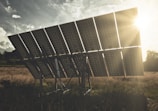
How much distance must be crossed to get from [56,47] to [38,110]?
537cm

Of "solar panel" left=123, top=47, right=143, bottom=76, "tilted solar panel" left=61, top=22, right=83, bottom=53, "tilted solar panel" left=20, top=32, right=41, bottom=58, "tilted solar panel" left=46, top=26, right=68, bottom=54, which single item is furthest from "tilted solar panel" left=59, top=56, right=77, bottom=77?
"solar panel" left=123, top=47, right=143, bottom=76

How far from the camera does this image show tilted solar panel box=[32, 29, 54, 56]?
13156 millimetres

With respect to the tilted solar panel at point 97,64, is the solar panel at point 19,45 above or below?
above

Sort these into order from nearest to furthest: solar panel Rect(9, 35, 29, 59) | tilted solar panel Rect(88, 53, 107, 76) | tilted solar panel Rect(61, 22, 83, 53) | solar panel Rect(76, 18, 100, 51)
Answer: solar panel Rect(76, 18, 100, 51) → tilted solar panel Rect(88, 53, 107, 76) → tilted solar panel Rect(61, 22, 83, 53) → solar panel Rect(9, 35, 29, 59)

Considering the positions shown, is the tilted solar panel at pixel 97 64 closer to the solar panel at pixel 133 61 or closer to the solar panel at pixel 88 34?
the solar panel at pixel 88 34

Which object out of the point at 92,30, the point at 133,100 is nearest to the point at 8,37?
the point at 92,30

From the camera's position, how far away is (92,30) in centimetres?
1130

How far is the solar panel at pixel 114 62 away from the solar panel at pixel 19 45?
597 cm

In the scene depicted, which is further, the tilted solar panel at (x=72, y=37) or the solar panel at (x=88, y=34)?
the tilted solar panel at (x=72, y=37)

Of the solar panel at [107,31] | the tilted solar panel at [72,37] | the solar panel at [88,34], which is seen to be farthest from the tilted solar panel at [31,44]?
the solar panel at [107,31]

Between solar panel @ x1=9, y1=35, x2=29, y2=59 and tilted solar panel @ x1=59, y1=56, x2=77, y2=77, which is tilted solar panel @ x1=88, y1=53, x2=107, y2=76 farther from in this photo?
solar panel @ x1=9, y1=35, x2=29, y2=59

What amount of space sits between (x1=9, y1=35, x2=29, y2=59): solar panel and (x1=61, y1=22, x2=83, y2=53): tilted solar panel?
3720 millimetres

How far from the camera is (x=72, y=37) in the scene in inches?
474

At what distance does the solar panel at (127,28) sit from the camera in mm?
9895
